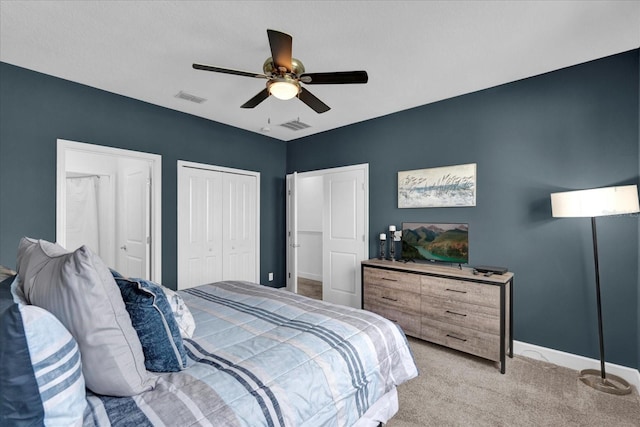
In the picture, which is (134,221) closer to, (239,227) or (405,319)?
(239,227)

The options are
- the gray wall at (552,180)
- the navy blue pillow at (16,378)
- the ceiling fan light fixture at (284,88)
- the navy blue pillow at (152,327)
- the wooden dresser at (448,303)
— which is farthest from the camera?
the wooden dresser at (448,303)

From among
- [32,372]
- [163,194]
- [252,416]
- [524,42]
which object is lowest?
[252,416]

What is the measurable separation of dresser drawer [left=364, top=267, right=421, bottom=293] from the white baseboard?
3.71 feet

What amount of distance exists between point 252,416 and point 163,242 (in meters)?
3.15

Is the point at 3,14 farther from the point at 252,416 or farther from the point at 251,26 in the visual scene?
the point at 252,416

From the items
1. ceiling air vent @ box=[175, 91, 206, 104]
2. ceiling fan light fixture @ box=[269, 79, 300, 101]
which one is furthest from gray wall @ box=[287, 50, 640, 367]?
ceiling air vent @ box=[175, 91, 206, 104]

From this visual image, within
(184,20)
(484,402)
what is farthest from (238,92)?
(484,402)

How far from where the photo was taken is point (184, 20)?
6.86 feet

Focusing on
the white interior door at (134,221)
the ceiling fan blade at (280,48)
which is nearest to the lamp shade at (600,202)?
the ceiling fan blade at (280,48)

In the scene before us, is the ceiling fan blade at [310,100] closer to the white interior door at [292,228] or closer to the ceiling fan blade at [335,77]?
the ceiling fan blade at [335,77]

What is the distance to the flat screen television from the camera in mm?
3326

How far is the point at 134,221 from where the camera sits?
156 inches

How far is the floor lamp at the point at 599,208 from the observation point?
85.7 inches

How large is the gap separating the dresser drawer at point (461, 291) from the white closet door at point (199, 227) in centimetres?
284
